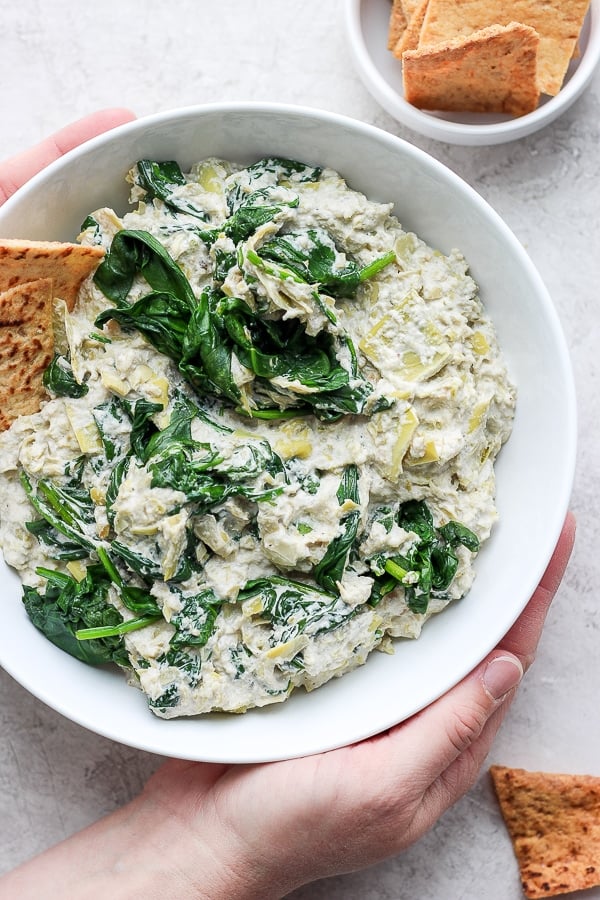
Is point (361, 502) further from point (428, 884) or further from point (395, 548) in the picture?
point (428, 884)

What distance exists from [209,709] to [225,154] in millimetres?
1854

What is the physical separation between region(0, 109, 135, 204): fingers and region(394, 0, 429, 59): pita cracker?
106cm

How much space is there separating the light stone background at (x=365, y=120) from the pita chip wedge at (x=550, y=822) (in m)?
0.12

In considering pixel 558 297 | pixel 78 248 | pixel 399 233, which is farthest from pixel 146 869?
pixel 558 297

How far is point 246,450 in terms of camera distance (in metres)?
2.66

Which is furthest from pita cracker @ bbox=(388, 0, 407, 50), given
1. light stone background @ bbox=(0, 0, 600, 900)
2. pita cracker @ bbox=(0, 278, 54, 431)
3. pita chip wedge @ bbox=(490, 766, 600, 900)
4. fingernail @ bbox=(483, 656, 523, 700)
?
pita chip wedge @ bbox=(490, 766, 600, 900)

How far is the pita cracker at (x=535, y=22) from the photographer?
309 centimetres

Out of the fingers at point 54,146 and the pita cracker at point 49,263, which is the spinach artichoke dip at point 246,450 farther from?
the fingers at point 54,146

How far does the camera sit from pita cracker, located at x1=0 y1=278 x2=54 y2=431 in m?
2.68

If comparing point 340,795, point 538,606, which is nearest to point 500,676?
point 538,606

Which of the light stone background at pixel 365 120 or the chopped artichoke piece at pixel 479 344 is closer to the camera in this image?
the chopped artichoke piece at pixel 479 344

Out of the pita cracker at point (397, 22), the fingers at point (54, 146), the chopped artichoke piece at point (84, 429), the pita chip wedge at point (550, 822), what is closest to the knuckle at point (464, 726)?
the pita chip wedge at point (550, 822)

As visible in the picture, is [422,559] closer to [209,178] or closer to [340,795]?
[340,795]

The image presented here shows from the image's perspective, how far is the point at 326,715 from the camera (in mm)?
2850
